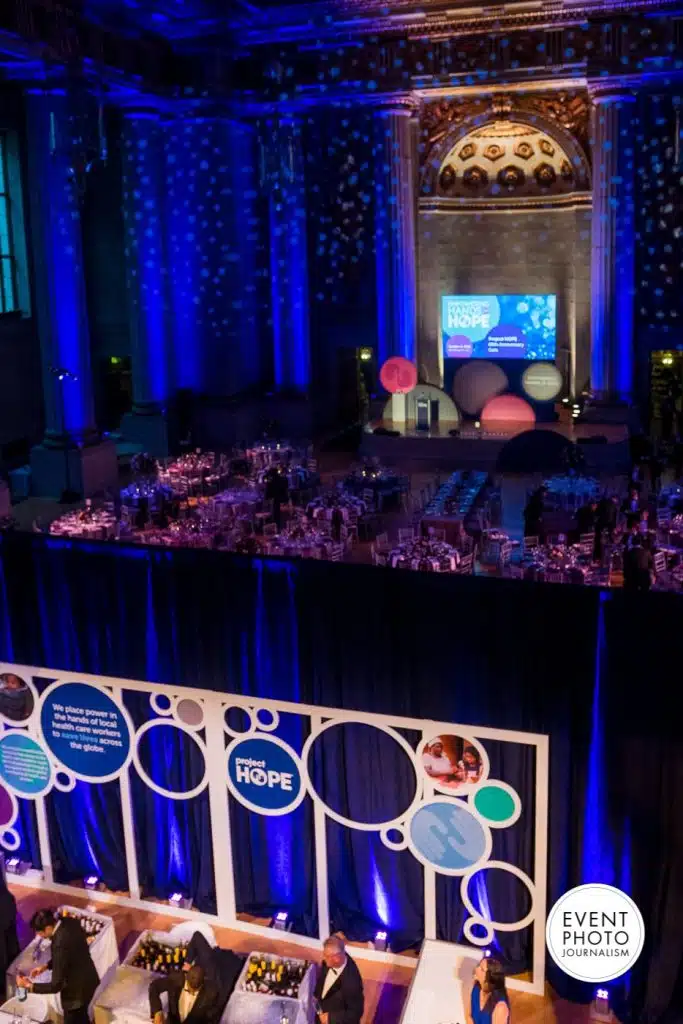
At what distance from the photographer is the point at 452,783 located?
285 inches

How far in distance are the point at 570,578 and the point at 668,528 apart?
2.14 m

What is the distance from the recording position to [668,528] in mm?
12375

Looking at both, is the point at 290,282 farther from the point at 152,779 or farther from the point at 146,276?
the point at 152,779

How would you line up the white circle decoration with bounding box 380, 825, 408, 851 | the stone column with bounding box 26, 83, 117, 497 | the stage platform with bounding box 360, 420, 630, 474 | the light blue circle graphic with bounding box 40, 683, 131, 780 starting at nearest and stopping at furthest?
1. the white circle decoration with bounding box 380, 825, 408, 851
2. the light blue circle graphic with bounding box 40, 683, 131, 780
3. the stone column with bounding box 26, 83, 117, 497
4. the stage platform with bounding box 360, 420, 630, 474

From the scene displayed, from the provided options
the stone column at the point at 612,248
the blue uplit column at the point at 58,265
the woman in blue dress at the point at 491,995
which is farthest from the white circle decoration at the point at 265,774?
the stone column at the point at 612,248

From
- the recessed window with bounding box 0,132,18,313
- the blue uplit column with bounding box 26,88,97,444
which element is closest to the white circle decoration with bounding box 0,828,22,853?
the blue uplit column with bounding box 26,88,97,444

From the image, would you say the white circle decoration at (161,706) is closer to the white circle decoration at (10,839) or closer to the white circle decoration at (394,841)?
the white circle decoration at (394,841)

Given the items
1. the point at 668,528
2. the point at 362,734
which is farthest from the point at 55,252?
the point at 362,734

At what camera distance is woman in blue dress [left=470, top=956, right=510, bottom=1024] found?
621 centimetres

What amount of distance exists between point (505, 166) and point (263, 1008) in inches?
785

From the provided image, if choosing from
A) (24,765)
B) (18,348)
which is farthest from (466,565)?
(18,348)

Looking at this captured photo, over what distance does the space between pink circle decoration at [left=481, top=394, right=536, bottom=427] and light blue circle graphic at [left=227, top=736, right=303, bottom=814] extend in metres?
14.4

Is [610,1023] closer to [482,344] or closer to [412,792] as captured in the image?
[412,792]

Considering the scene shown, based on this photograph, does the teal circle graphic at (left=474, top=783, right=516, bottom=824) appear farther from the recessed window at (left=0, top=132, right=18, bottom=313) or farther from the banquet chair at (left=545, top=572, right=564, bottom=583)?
the recessed window at (left=0, top=132, right=18, bottom=313)
